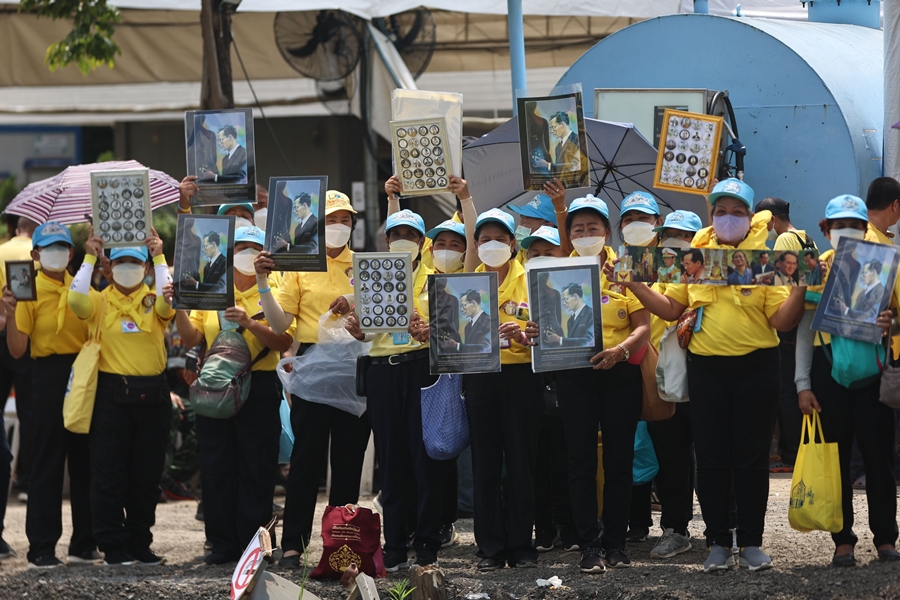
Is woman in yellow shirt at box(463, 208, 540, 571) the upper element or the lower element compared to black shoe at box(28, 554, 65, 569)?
upper

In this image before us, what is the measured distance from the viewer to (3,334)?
28.0 ft

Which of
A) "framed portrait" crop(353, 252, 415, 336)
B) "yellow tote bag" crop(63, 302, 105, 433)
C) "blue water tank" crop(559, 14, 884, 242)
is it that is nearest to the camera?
"framed portrait" crop(353, 252, 415, 336)

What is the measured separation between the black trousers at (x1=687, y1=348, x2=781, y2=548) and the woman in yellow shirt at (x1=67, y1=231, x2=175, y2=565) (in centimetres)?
330

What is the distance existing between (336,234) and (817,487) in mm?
3036

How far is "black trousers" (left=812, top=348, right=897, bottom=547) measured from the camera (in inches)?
241

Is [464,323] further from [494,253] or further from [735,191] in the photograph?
[735,191]

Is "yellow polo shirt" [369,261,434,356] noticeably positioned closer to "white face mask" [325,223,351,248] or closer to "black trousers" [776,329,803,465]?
"white face mask" [325,223,351,248]

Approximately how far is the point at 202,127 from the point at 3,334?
267 centimetres

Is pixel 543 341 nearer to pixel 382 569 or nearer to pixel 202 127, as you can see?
pixel 382 569

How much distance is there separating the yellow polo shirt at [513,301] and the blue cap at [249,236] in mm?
1366

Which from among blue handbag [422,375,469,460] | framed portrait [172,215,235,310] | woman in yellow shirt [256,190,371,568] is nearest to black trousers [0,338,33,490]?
framed portrait [172,215,235,310]

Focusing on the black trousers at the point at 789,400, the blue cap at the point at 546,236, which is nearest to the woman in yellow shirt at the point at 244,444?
the blue cap at the point at 546,236

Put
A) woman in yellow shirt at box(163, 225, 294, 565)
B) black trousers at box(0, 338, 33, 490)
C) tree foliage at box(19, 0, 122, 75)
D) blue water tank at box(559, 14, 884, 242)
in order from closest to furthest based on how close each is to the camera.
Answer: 1. woman in yellow shirt at box(163, 225, 294, 565)
2. black trousers at box(0, 338, 33, 490)
3. blue water tank at box(559, 14, 884, 242)
4. tree foliage at box(19, 0, 122, 75)

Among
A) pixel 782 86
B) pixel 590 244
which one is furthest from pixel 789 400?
pixel 590 244
